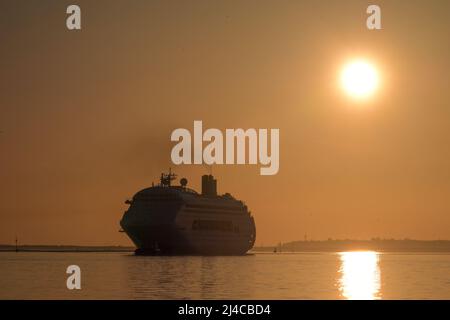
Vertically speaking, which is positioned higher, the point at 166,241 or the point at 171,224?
the point at 171,224

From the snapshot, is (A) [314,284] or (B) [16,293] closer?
(B) [16,293]

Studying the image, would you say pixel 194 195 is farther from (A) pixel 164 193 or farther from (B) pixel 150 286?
(B) pixel 150 286

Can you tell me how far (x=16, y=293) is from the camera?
69688 millimetres

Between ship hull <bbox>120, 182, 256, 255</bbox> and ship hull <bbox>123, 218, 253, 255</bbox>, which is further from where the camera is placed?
ship hull <bbox>120, 182, 256, 255</bbox>

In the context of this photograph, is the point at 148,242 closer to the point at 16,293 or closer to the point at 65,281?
the point at 65,281

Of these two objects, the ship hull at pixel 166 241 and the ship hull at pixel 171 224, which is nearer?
the ship hull at pixel 166 241

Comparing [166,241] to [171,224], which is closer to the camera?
[171,224]
